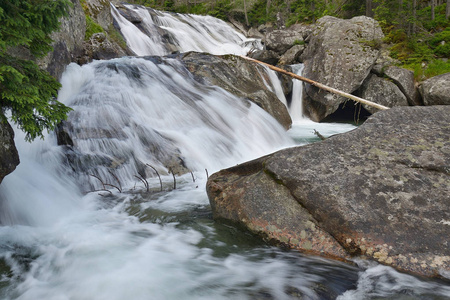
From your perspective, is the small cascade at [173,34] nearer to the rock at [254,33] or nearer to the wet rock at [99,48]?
the rock at [254,33]

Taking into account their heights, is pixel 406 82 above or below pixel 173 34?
below

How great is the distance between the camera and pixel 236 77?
10.8 meters

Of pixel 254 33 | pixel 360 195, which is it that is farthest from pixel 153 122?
pixel 254 33

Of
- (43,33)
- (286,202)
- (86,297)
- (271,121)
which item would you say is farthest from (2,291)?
(271,121)

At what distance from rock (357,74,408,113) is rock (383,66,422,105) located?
16cm

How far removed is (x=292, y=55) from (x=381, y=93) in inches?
213

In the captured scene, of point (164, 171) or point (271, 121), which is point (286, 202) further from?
point (271, 121)

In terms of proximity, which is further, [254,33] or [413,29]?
[254,33]

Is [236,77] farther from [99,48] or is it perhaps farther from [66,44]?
[66,44]

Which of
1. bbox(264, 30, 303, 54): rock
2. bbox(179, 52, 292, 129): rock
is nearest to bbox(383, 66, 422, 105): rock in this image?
bbox(179, 52, 292, 129): rock

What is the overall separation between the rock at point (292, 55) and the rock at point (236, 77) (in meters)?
4.91

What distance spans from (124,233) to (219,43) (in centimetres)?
2117

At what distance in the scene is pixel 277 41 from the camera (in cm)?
1695

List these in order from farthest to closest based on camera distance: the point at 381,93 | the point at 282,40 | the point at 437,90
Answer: the point at 282,40 → the point at 381,93 → the point at 437,90
